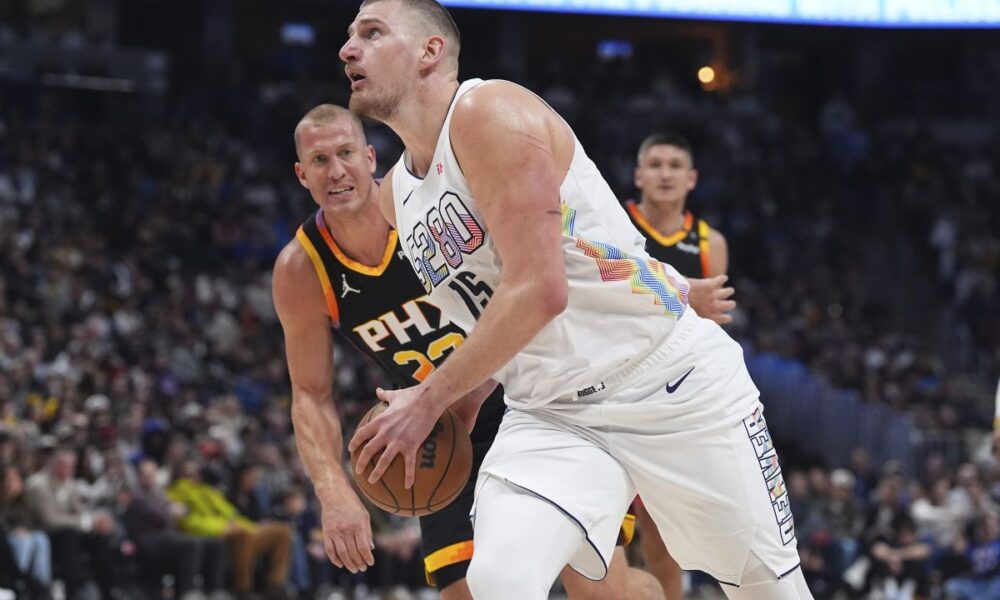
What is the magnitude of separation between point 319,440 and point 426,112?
4.88 ft

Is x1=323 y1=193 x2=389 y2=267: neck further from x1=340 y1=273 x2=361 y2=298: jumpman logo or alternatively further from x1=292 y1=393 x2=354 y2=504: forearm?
x1=292 y1=393 x2=354 y2=504: forearm

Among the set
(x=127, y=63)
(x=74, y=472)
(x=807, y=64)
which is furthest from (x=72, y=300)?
(x=807, y=64)

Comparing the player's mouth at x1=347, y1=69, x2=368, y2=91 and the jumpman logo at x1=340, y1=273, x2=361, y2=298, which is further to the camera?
the jumpman logo at x1=340, y1=273, x2=361, y2=298

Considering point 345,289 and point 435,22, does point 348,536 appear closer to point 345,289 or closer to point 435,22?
point 345,289

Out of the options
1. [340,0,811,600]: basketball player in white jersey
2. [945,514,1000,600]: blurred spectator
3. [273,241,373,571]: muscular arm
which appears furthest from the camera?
[945,514,1000,600]: blurred spectator

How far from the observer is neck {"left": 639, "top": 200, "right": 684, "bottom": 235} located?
6.48 m

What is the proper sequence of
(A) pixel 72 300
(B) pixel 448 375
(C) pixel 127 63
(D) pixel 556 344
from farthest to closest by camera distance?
(C) pixel 127 63, (A) pixel 72 300, (D) pixel 556 344, (B) pixel 448 375

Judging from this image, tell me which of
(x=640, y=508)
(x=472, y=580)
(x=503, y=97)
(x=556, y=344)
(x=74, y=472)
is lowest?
(x=74, y=472)

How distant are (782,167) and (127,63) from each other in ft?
36.4

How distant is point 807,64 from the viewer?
27.3m

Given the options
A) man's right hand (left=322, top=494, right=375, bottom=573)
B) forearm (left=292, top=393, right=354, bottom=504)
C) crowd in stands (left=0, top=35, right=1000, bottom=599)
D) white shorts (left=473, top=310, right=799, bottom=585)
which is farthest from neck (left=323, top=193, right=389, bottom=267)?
crowd in stands (left=0, top=35, right=1000, bottom=599)

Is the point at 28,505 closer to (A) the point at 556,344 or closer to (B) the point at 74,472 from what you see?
(B) the point at 74,472

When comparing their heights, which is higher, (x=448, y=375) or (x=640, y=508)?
(x=448, y=375)

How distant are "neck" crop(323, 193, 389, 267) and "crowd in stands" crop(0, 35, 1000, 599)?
18.6ft
